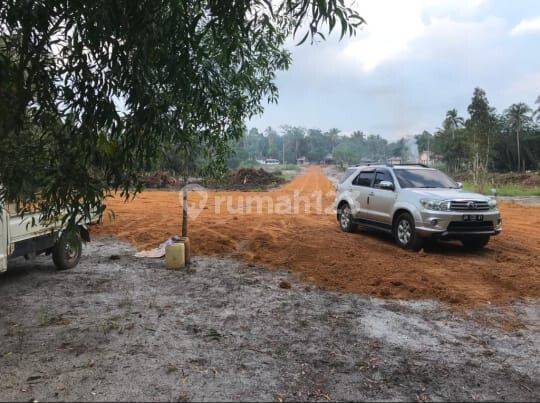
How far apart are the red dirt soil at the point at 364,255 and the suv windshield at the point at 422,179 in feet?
4.55

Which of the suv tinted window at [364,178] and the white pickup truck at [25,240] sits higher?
the suv tinted window at [364,178]

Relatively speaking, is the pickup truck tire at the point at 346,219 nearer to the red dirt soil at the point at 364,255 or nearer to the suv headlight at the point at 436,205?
the red dirt soil at the point at 364,255

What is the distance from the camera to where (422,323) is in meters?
5.38

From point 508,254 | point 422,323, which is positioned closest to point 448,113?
point 508,254

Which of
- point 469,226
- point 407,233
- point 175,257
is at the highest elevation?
point 469,226

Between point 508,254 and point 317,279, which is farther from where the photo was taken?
point 508,254

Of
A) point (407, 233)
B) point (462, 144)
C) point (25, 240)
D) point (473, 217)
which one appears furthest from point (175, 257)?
point (462, 144)

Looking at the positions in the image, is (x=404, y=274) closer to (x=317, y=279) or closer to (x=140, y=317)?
(x=317, y=279)

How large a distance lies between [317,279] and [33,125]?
519 cm

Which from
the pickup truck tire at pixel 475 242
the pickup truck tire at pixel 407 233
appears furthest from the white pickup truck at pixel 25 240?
the pickup truck tire at pixel 475 242

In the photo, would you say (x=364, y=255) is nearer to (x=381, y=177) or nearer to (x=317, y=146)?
(x=381, y=177)

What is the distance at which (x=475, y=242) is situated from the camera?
9.69 metres

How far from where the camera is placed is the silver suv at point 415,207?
8828 mm

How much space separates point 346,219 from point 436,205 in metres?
3.37
